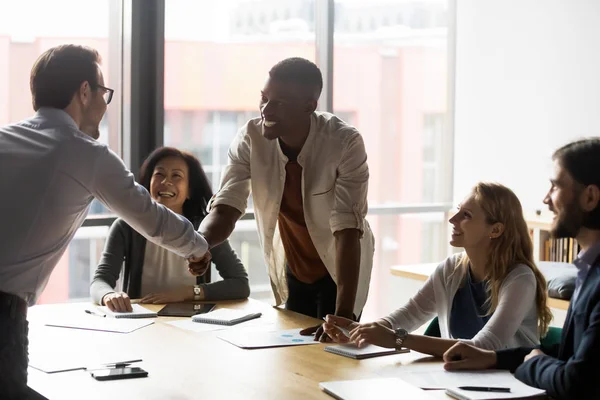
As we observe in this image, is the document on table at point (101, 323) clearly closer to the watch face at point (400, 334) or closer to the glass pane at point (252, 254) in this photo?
the watch face at point (400, 334)

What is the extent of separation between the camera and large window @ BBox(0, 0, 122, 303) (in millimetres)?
4395

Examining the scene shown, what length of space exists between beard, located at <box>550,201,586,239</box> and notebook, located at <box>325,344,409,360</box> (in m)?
0.55

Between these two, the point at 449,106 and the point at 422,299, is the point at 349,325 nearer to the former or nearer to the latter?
the point at 422,299

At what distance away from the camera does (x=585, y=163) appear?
2.13m

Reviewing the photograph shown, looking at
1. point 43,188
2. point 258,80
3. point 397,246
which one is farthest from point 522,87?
point 43,188

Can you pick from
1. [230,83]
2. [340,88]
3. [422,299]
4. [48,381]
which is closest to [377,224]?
[340,88]

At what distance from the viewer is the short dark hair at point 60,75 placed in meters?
2.16

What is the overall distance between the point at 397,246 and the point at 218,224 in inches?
124

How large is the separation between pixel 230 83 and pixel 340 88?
0.82 meters

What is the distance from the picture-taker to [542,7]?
557 centimetres

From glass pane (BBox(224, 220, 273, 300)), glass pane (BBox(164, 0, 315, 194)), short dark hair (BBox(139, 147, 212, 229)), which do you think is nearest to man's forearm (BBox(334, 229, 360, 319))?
short dark hair (BBox(139, 147, 212, 229))

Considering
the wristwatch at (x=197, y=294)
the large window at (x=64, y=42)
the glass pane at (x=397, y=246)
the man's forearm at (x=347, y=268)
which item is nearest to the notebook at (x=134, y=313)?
the wristwatch at (x=197, y=294)

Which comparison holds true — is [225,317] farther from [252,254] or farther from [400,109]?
[400,109]

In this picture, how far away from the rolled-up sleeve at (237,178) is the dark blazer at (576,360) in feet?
4.22
